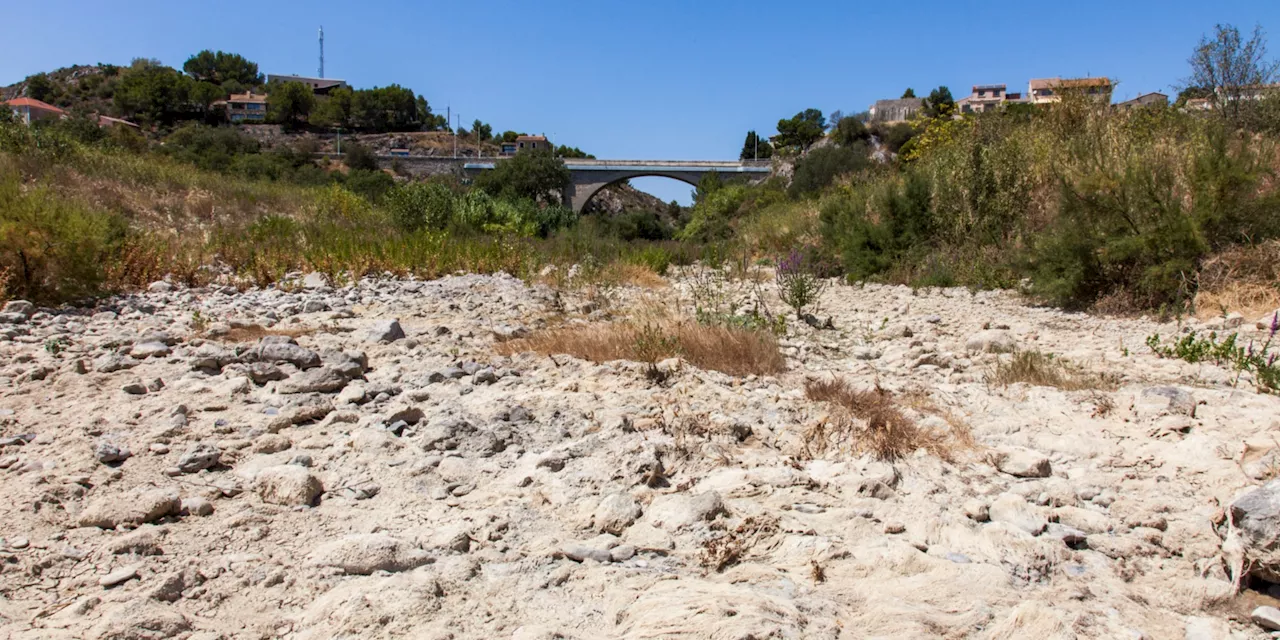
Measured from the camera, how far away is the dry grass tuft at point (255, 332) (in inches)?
195

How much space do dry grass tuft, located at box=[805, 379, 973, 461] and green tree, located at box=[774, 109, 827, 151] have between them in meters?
77.4

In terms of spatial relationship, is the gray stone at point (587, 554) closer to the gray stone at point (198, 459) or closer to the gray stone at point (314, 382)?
the gray stone at point (198, 459)

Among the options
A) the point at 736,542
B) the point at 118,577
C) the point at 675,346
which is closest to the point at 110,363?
the point at 118,577

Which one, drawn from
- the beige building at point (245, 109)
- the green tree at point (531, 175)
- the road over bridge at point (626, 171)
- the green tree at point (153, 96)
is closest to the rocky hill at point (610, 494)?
the green tree at point (531, 175)

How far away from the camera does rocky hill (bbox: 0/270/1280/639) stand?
1859mm

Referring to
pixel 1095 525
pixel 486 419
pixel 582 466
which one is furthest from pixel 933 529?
pixel 486 419

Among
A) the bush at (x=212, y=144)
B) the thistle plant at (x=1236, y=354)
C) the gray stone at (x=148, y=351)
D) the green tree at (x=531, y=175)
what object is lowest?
the gray stone at (x=148, y=351)

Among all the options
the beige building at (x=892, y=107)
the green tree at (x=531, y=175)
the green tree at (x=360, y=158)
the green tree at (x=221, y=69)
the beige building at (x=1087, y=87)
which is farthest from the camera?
the green tree at (x=221, y=69)

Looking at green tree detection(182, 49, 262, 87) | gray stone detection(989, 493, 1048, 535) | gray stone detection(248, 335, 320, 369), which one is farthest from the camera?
green tree detection(182, 49, 262, 87)

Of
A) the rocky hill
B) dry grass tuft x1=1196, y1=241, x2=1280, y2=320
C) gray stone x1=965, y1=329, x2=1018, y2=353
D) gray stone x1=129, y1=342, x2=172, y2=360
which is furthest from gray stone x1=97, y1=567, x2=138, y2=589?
dry grass tuft x1=1196, y1=241, x2=1280, y2=320

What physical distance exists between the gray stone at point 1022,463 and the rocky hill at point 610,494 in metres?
0.01

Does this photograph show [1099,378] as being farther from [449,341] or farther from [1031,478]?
[449,341]

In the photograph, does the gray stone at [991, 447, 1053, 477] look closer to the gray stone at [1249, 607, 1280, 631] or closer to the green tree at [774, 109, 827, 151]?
the gray stone at [1249, 607, 1280, 631]

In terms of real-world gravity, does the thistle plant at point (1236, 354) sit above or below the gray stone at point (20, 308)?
above
